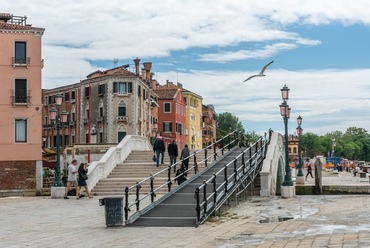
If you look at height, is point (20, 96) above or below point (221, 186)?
above

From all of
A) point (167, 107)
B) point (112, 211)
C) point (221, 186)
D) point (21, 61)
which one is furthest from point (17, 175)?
point (167, 107)

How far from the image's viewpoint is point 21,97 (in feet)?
102

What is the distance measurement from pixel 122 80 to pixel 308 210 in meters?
45.0

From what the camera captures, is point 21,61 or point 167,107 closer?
point 21,61

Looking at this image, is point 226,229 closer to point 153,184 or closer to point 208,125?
point 153,184

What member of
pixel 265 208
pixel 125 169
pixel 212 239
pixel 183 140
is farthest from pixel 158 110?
pixel 212 239

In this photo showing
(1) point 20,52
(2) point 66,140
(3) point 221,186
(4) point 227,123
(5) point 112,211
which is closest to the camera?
(5) point 112,211

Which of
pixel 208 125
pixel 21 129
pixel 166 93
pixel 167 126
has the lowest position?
pixel 21 129

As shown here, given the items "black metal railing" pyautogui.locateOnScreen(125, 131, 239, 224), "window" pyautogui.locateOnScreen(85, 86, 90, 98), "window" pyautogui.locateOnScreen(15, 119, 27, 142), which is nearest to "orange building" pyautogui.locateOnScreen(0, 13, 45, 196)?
"window" pyautogui.locateOnScreen(15, 119, 27, 142)

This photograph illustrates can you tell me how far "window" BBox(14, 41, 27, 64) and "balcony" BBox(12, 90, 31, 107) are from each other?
1844 mm

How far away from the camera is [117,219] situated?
12.7m

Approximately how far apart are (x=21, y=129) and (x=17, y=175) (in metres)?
2.90

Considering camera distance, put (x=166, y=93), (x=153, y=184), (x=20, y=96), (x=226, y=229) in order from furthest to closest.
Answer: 1. (x=166, y=93)
2. (x=20, y=96)
3. (x=153, y=184)
4. (x=226, y=229)

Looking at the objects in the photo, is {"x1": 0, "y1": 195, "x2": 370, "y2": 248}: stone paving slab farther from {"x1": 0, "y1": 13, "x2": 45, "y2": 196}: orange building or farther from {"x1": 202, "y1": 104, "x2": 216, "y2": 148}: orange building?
{"x1": 202, "y1": 104, "x2": 216, "y2": 148}: orange building
